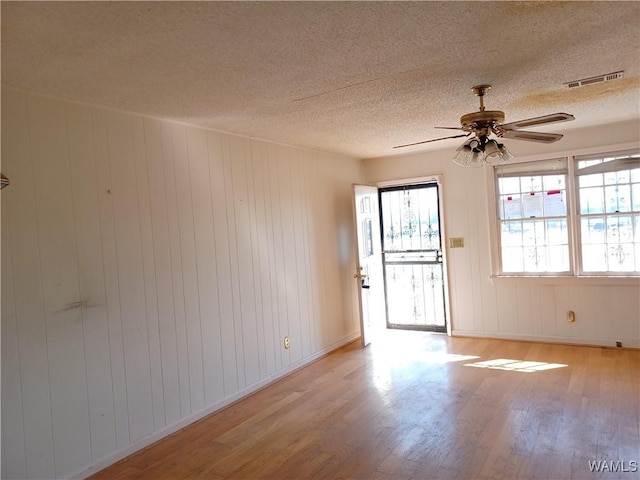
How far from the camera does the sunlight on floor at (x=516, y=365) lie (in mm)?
4293

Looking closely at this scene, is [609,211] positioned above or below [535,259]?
above

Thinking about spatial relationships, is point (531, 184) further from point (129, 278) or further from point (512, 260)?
point (129, 278)

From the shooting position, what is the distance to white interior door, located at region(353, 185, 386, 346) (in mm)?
5387

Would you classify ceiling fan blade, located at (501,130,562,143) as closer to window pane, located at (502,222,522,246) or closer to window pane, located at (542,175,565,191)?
window pane, located at (542,175,565,191)

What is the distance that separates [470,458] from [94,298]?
254cm

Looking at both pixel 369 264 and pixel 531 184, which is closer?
pixel 531 184

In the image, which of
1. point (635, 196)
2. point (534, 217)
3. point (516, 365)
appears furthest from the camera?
point (534, 217)

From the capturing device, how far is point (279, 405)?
12.4 feet

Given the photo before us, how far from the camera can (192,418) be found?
3.52 meters

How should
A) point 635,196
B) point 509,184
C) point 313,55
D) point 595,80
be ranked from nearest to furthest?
point 313,55 → point 595,80 → point 635,196 → point 509,184

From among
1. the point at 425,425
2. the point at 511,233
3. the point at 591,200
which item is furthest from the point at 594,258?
the point at 425,425

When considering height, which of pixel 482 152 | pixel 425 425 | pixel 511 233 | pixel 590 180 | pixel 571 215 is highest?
pixel 482 152

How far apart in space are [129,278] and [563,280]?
437 centimetres

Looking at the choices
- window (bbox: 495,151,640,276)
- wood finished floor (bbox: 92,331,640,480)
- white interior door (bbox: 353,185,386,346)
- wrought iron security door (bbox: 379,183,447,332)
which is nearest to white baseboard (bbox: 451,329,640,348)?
wood finished floor (bbox: 92,331,640,480)
